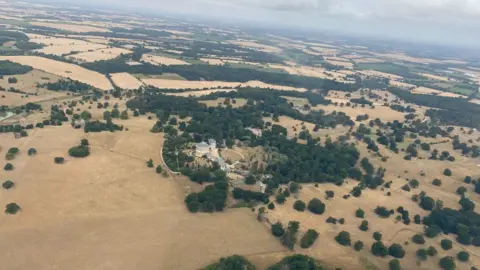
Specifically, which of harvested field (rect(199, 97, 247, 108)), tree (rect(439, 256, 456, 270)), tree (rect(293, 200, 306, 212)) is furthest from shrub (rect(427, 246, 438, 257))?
harvested field (rect(199, 97, 247, 108))

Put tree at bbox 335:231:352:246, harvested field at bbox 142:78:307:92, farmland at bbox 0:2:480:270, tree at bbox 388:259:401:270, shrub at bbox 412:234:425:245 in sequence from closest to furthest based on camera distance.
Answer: tree at bbox 388:259:401:270 < farmland at bbox 0:2:480:270 < tree at bbox 335:231:352:246 < shrub at bbox 412:234:425:245 < harvested field at bbox 142:78:307:92

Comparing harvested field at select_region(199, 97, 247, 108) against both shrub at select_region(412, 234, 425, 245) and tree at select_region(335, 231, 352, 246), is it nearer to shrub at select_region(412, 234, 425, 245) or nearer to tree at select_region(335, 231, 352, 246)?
tree at select_region(335, 231, 352, 246)

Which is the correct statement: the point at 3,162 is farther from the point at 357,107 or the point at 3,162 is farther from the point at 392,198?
the point at 357,107

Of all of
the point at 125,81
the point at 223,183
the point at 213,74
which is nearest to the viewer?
the point at 223,183

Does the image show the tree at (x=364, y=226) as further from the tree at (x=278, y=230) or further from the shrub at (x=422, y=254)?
the tree at (x=278, y=230)

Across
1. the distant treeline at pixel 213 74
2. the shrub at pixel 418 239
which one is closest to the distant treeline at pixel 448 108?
the distant treeline at pixel 213 74

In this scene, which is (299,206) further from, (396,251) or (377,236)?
(396,251)

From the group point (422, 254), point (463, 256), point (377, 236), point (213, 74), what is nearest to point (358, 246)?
point (377, 236)
